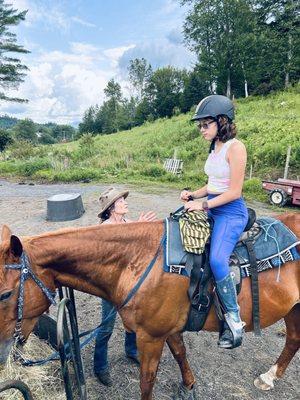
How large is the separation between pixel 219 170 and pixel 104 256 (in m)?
→ 1.23

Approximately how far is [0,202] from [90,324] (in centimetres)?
991

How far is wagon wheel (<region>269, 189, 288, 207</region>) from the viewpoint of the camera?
11.5 metres

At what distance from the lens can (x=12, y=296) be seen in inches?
93.5

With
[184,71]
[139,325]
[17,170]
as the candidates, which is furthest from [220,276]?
[184,71]

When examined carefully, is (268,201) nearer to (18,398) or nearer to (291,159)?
(291,159)

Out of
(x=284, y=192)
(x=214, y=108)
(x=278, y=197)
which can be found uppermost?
(x=214, y=108)

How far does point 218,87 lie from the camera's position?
4188cm

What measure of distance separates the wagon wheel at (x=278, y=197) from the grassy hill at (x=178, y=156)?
6.33 ft

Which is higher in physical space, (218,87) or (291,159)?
(218,87)

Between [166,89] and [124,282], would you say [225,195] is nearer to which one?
[124,282]

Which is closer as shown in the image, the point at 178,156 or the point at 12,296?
the point at 12,296

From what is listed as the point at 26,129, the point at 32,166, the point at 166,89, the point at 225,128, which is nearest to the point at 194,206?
the point at 225,128

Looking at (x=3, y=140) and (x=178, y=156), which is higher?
(x=3, y=140)

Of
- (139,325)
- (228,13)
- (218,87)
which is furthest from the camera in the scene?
(218,87)
